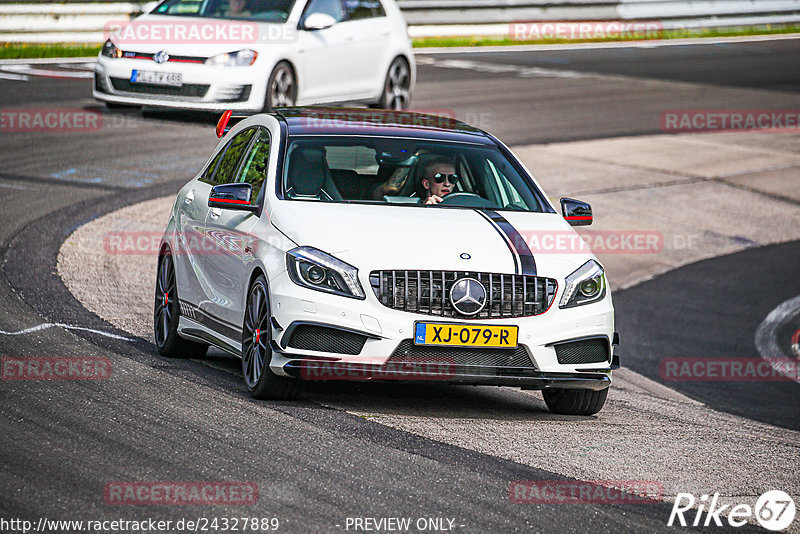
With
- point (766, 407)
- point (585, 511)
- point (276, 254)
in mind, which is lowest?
point (766, 407)

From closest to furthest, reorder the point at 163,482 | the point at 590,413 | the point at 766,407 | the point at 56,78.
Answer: the point at 163,482 → the point at 590,413 → the point at 766,407 → the point at 56,78

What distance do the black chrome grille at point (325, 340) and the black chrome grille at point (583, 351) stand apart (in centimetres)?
113

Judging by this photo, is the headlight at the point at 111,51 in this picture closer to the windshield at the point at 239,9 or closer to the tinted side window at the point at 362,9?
the windshield at the point at 239,9

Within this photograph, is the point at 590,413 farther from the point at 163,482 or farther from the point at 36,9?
the point at 36,9

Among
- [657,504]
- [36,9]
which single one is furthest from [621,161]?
[657,504]

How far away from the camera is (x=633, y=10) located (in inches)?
1334

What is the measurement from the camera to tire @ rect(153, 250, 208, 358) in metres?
9.09

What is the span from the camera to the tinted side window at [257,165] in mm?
8445

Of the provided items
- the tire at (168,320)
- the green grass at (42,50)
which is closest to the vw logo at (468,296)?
the tire at (168,320)

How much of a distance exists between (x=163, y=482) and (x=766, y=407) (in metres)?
6.99

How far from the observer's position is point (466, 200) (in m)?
8.50

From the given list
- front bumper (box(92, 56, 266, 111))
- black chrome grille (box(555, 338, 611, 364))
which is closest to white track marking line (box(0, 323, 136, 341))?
black chrome grille (box(555, 338, 611, 364))

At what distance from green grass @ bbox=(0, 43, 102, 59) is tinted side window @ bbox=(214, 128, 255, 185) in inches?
596

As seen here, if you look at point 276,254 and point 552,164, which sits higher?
point 276,254
